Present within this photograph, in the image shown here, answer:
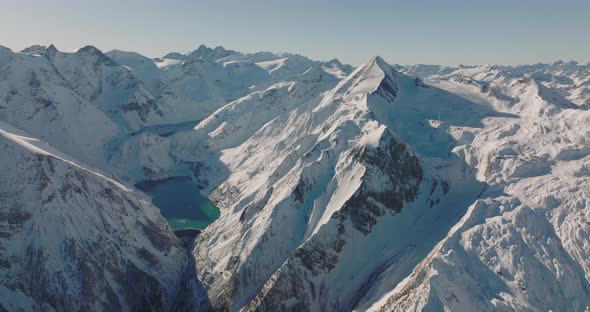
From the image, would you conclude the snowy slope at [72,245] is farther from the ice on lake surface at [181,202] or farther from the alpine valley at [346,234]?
the ice on lake surface at [181,202]

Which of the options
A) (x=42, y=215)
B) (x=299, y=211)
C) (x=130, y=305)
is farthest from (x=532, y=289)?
(x=42, y=215)

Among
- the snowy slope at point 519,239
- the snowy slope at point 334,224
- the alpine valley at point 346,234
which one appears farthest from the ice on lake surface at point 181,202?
the snowy slope at point 519,239

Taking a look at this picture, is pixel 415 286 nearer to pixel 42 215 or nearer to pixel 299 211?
pixel 299 211

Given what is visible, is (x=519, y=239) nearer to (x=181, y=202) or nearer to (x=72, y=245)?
(x=72, y=245)

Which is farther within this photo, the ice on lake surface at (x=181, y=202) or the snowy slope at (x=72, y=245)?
the ice on lake surface at (x=181, y=202)

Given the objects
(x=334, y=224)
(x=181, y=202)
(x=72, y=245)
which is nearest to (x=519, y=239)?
→ (x=334, y=224)
